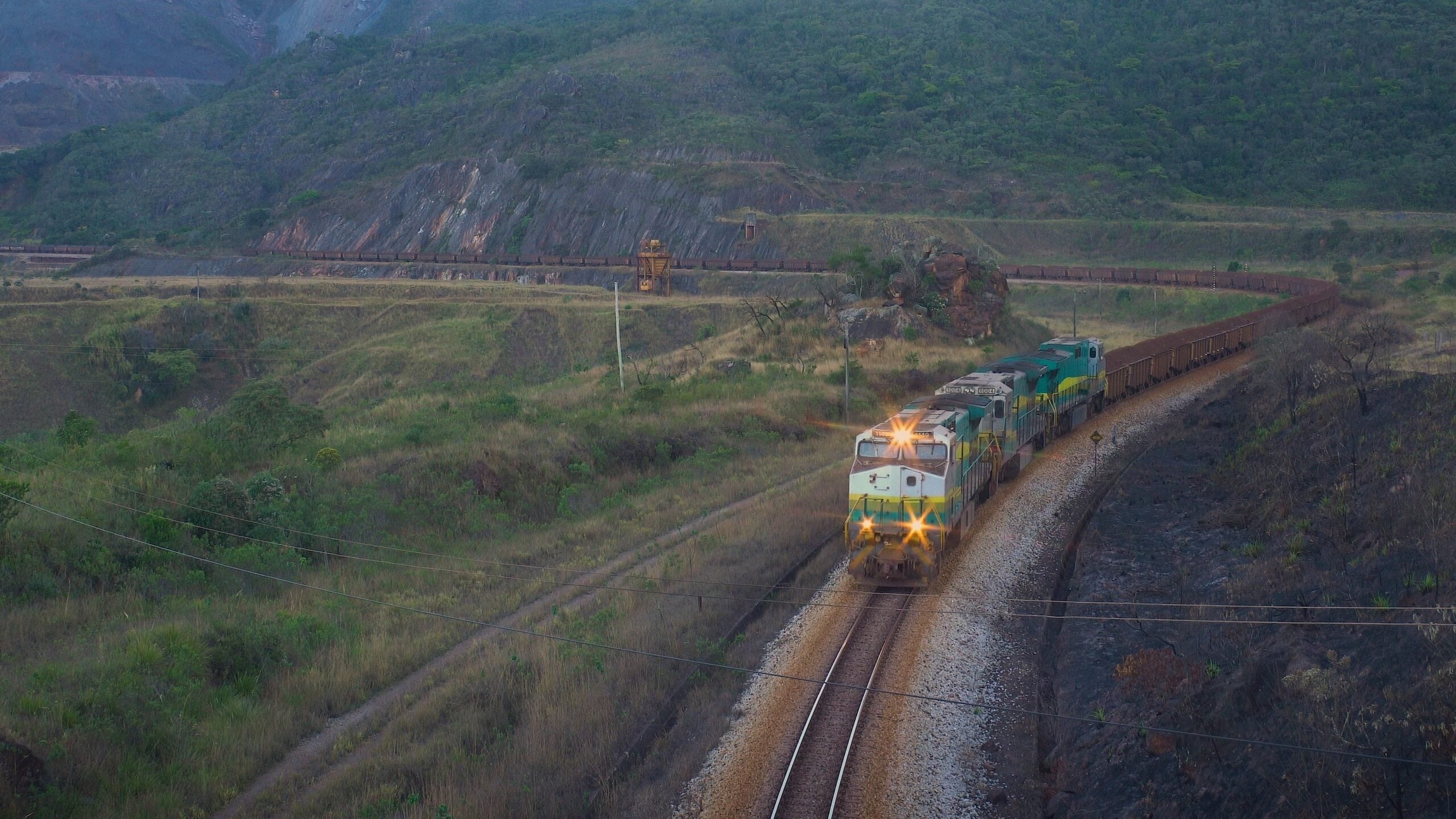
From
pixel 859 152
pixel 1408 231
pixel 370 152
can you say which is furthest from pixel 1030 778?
pixel 370 152

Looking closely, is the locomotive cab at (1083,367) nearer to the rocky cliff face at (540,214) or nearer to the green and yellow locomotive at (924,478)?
the green and yellow locomotive at (924,478)

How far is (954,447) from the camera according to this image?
20547 mm

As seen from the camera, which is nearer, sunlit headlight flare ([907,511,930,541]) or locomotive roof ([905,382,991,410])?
sunlit headlight flare ([907,511,930,541])

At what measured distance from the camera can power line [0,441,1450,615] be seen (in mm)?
14469

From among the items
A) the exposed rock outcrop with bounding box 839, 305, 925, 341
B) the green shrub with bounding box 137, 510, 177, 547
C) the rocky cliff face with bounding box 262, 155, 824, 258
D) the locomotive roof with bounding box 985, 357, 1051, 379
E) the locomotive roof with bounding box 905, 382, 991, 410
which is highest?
the rocky cliff face with bounding box 262, 155, 824, 258

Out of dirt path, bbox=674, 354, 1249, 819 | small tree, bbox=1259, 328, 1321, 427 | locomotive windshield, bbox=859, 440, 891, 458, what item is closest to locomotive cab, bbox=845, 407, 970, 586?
locomotive windshield, bbox=859, 440, 891, 458

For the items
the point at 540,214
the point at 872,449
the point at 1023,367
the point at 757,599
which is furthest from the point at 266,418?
the point at 540,214

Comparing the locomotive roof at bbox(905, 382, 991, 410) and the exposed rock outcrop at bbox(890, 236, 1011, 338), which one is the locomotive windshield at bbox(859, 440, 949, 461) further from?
the exposed rock outcrop at bbox(890, 236, 1011, 338)

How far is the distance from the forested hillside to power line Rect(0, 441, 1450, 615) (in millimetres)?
70530

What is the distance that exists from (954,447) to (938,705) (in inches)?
273

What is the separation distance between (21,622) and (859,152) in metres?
103

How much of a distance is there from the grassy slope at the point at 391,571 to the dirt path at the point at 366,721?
29cm

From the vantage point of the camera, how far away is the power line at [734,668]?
1072cm

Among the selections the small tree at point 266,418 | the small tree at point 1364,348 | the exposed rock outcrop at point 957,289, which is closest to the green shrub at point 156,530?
the small tree at point 266,418
